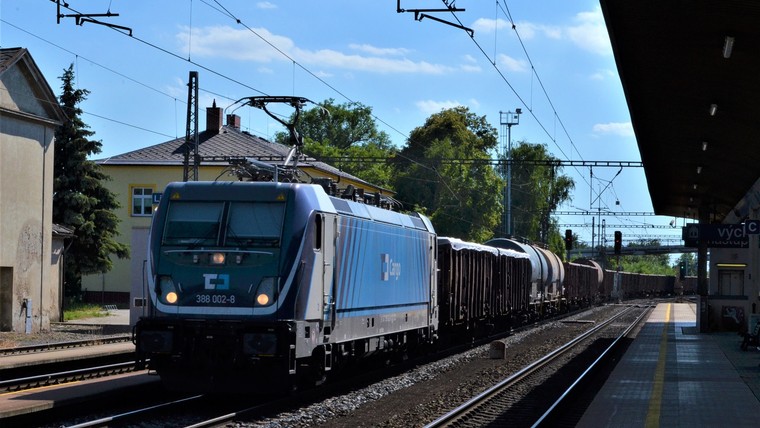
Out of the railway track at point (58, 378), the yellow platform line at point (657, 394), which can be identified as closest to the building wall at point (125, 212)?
the yellow platform line at point (657, 394)

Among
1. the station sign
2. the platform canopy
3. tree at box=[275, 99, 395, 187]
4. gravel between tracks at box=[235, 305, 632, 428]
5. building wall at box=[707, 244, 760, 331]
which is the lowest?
gravel between tracks at box=[235, 305, 632, 428]

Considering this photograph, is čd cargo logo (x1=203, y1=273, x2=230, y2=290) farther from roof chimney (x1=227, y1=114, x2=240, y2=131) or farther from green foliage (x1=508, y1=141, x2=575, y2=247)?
green foliage (x1=508, y1=141, x2=575, y2=247)

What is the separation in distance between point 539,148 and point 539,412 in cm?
6980

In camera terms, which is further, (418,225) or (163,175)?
(163,175)

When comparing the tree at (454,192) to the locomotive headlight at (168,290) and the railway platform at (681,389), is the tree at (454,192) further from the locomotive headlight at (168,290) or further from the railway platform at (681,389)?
the locomotive headlight at (168,290)

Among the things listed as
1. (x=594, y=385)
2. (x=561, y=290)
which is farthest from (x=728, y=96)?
(x=561, y=290)

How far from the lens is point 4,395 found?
14484 millimetres

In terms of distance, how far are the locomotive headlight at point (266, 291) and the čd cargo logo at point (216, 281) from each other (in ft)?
1.42

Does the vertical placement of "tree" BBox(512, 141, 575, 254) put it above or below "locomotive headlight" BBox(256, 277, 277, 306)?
above

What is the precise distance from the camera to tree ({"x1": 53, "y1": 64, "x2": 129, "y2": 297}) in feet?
144

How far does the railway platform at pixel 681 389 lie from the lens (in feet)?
44.2

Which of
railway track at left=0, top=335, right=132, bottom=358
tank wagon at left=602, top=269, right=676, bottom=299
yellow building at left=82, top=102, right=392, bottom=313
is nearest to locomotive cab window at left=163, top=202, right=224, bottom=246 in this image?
railway track at left=0, top=335, right=132, bottom=358

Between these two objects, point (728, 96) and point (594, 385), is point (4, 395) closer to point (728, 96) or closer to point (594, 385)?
point (594, 385)

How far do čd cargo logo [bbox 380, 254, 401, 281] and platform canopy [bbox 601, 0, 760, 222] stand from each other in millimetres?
4971
